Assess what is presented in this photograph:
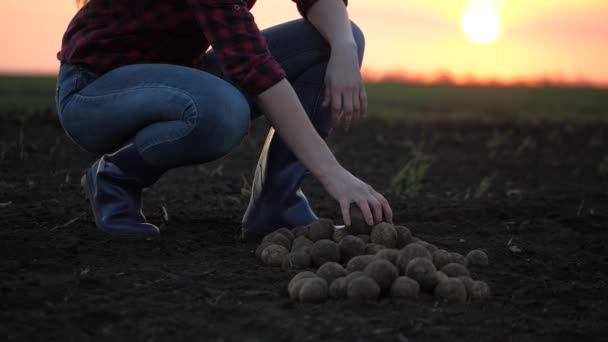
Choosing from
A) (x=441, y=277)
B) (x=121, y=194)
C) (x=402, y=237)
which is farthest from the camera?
(x=121, y=194)

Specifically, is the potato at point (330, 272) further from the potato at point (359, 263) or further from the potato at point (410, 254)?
the potato at point (410, 254)

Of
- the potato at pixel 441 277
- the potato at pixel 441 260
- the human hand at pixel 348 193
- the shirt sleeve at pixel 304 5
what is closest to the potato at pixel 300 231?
the human hand at pixel 348 193

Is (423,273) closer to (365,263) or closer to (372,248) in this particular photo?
(365,263)

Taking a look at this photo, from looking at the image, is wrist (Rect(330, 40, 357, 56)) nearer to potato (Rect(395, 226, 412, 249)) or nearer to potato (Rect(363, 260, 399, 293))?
potato (Rect(395, 226, 412, 249))

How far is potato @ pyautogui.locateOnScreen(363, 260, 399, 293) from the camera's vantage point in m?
2.12

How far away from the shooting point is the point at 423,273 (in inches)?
85.3

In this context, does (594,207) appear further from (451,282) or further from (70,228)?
(70,228)

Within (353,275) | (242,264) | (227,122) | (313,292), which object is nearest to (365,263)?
(353,275)

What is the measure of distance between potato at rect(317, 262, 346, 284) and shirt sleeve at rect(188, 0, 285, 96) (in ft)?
1.86

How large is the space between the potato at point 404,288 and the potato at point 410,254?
12cm

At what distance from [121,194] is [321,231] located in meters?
0.75

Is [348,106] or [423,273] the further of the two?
[348,106]

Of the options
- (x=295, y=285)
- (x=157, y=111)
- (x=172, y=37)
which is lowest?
(x=295, y=285)

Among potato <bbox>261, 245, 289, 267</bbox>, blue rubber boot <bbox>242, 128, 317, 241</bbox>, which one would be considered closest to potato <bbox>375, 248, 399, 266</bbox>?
potato <bbox>261, 245, 289, 267</bbox>
